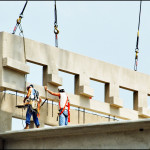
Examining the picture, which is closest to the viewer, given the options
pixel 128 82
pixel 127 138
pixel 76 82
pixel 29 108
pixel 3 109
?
pixel 127 138

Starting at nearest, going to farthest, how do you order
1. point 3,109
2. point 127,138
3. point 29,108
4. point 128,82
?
point 127,138 → point 29,108 → point 3,109 → point 128,82

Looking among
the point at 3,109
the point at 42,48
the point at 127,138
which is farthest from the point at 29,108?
the point at 127,138

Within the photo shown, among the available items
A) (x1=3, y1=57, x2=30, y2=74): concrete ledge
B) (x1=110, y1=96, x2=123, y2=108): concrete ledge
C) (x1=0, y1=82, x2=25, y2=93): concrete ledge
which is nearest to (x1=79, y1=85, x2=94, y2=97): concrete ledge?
(x1=110, y1=96, x2=123, y2=108): concrete ledge

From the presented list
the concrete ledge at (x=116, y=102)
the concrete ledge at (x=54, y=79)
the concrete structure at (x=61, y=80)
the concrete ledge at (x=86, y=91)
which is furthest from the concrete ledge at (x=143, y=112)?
the concrete ledge at (x=54, y=79)

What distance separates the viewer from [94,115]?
30172 mm

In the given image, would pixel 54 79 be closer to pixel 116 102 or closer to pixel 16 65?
pixel 16 65

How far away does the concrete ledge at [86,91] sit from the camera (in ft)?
89.7

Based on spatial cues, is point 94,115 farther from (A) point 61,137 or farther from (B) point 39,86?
(A) point 61,137

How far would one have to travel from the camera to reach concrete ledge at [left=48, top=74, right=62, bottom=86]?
2595cm

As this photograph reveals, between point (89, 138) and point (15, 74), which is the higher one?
point (15, 74)

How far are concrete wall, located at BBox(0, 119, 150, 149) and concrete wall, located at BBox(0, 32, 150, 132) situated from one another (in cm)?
525

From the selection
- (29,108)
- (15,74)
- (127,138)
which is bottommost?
(127,138)

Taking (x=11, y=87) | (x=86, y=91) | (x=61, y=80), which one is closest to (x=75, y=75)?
(x=86, y=91)

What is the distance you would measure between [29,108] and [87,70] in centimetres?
535
